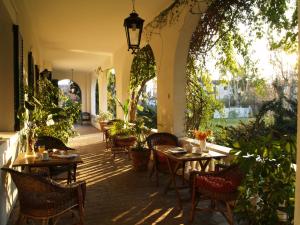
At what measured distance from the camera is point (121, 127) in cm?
740

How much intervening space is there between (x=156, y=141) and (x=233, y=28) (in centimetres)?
233

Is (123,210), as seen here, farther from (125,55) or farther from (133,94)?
(125,55)

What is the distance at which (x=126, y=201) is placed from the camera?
4082 millimetres

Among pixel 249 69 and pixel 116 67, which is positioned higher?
pixel 116 67

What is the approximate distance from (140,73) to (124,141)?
2.19m

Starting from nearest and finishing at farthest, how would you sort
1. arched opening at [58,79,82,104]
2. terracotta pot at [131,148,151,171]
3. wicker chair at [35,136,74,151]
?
wicker chair at [35,136,74,151]
terracotta pot at [131,148,151,171]
arched opening at [58,79,82,104]

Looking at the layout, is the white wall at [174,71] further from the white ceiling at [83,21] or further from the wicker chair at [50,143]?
the wicker chair at [50,143]

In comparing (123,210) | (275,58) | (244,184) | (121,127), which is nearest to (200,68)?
(275,58)

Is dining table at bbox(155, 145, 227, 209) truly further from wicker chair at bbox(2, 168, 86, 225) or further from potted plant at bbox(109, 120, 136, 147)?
potted plant at bbox(109, 120, 136, 147)

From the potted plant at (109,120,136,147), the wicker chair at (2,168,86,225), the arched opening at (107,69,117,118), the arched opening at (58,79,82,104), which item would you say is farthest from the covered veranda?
the arched opening at (58,79,82,104)

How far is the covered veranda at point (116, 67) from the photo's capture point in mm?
3711

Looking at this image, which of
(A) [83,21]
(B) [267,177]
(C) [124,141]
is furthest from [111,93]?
(B) [267,177]

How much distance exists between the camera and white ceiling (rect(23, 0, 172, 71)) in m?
5.41

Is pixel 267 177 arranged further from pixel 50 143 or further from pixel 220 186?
pixel 50 143
